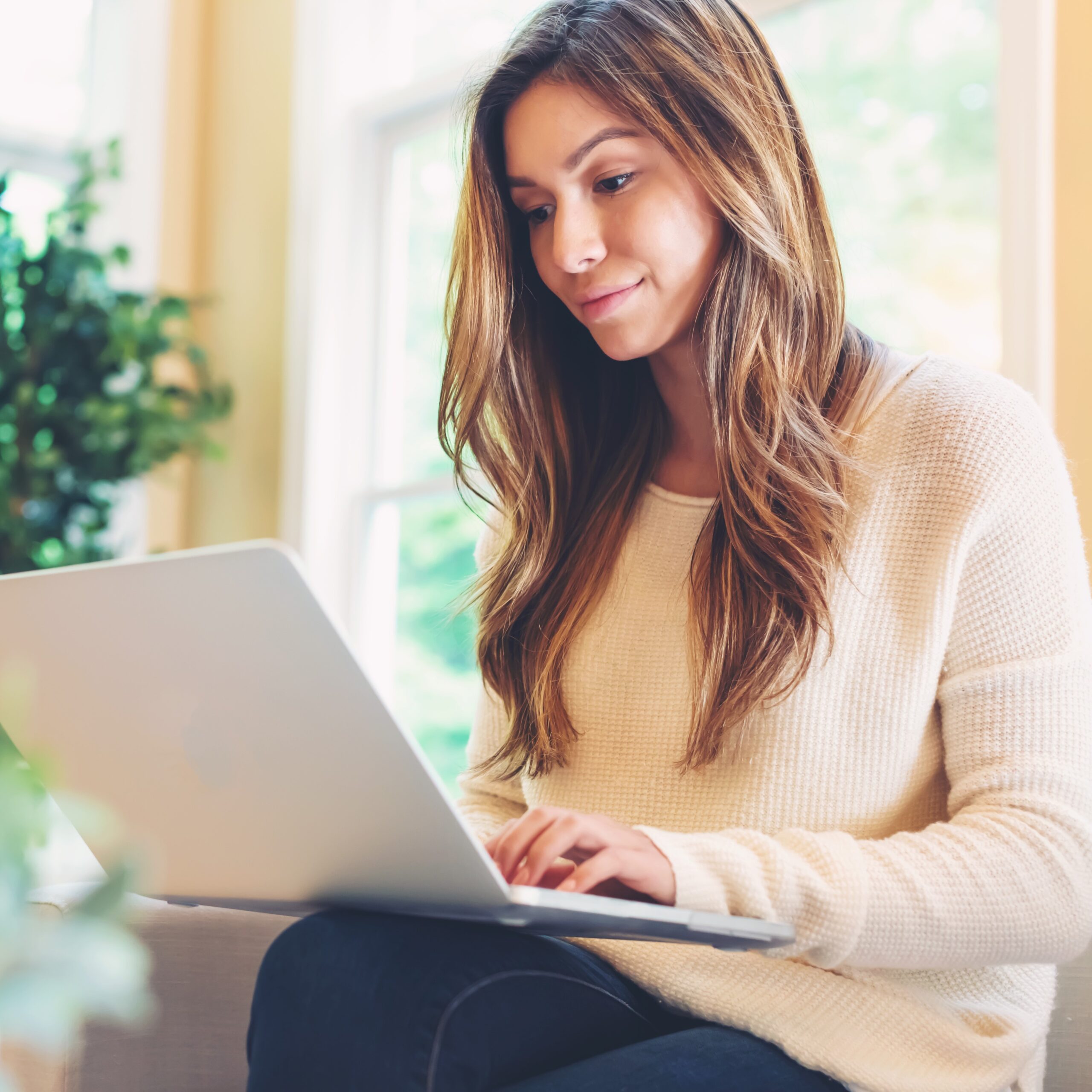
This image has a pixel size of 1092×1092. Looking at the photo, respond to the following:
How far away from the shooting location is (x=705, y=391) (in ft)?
4.30

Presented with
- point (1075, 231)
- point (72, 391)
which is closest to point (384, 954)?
point (1075, 231)

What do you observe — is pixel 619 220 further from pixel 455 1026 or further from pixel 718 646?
pixel 455 1026

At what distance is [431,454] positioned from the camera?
2648mm

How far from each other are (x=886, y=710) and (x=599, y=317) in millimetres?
465

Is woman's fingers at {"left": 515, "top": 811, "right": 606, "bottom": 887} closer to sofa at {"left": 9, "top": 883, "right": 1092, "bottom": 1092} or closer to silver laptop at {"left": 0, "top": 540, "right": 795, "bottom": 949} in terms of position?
silver laptop at {"left": 0, "top": 540, "right": 795, "bottom": 949}

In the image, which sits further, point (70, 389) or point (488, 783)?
point (70, 389)

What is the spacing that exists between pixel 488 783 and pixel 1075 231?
0.95 metres

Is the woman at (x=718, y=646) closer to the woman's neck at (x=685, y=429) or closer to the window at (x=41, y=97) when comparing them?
the woman's neck at (x=685, y=429)

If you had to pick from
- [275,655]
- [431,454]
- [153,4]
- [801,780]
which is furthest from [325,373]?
[275,655]

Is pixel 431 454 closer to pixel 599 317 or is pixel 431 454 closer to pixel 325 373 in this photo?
pixel 325 373

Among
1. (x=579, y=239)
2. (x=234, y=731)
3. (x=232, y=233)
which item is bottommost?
(x=234, y=731)

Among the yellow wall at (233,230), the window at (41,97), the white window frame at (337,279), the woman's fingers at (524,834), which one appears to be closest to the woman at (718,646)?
the woman's fingers at (524,834)

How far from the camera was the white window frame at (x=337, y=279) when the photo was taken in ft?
8.77

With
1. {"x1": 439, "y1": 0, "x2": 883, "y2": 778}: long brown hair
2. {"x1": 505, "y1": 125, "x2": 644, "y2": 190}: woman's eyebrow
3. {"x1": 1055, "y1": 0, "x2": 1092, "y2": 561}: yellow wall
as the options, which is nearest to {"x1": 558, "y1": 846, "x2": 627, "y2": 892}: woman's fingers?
{"x1": 439, "y1": 0, "x2": 883, "y2": 778}: long brown hair
